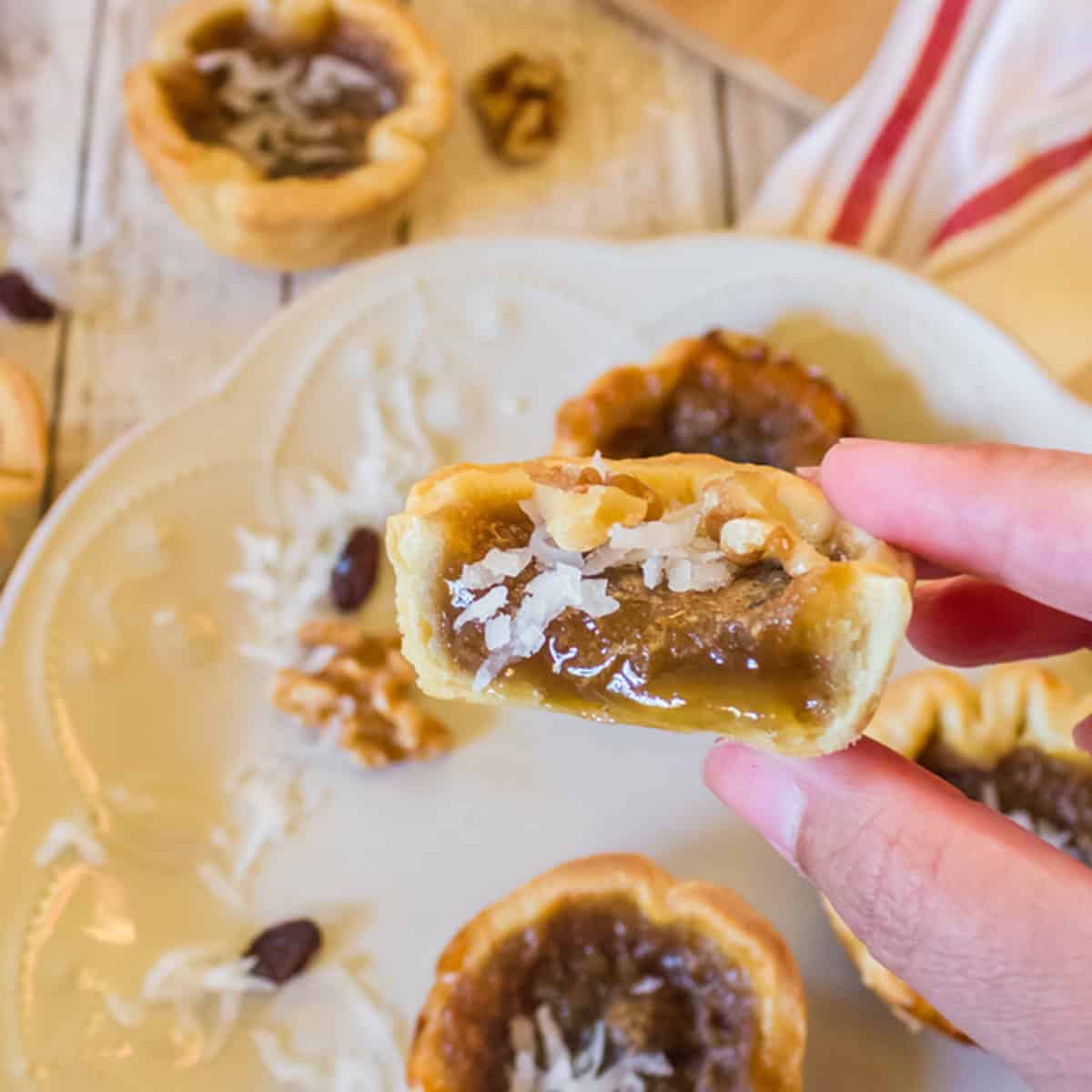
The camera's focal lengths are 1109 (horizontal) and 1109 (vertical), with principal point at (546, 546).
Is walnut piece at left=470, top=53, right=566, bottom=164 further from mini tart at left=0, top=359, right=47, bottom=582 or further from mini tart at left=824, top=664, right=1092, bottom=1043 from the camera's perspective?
mini tart at left=824, top=664, right=1092, bottom=1043

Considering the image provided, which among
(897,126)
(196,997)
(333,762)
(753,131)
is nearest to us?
(196,997)

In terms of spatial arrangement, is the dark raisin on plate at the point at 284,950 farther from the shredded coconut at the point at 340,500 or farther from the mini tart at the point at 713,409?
the mini tart at the point at 713,409

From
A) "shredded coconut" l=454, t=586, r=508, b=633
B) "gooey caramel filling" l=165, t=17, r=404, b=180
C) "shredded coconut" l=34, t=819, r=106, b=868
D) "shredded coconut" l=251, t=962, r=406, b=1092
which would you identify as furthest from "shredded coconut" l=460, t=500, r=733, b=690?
"gooey caramel filling" l=165, t=17, r=404, b=180

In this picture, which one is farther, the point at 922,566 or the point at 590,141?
the point at 590,141

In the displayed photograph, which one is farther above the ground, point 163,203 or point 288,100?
point 288,100

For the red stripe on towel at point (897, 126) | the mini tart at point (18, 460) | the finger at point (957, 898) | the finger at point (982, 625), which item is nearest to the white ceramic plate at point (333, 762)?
the mini tart at point (18, 460)

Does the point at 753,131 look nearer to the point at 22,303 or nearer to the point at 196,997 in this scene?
the point at 22,303

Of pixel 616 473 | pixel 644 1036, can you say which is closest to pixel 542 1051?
pixel 644 1036

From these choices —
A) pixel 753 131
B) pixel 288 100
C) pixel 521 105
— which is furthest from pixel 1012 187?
pixel 288 100
